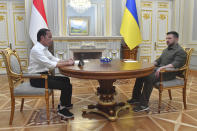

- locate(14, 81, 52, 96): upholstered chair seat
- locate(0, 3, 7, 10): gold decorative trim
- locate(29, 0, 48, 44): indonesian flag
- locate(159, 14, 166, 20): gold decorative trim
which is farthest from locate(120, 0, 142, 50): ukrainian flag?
locate(0, 3, 7, 10): gold decorative trim

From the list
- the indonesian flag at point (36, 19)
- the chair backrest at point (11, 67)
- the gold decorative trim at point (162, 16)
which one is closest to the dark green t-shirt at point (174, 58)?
the chair backrest at point (11, 67)

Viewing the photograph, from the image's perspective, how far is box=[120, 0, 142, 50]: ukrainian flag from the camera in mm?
4996

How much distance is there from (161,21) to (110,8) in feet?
6.42

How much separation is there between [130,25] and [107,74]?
11.8 feet

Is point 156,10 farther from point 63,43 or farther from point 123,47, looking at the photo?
point 63,43

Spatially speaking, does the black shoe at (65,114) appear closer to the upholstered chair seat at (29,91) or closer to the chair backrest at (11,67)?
the upholstered chair seat at (29,91)

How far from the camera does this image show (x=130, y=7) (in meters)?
5.00

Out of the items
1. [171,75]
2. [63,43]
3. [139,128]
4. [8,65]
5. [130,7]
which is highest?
[130,7]

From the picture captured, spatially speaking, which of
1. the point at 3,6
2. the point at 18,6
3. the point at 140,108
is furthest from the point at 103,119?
the point at 3,6

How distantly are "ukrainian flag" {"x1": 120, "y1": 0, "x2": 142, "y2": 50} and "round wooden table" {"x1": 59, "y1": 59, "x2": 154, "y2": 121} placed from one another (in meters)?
2.87

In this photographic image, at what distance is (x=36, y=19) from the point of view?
469 centimetres

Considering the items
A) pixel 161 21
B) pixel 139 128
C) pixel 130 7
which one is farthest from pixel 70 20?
pixel 139 128

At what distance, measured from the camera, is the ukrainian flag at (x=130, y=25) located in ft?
16.4

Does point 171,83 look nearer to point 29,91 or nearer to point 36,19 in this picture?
point 29,91
